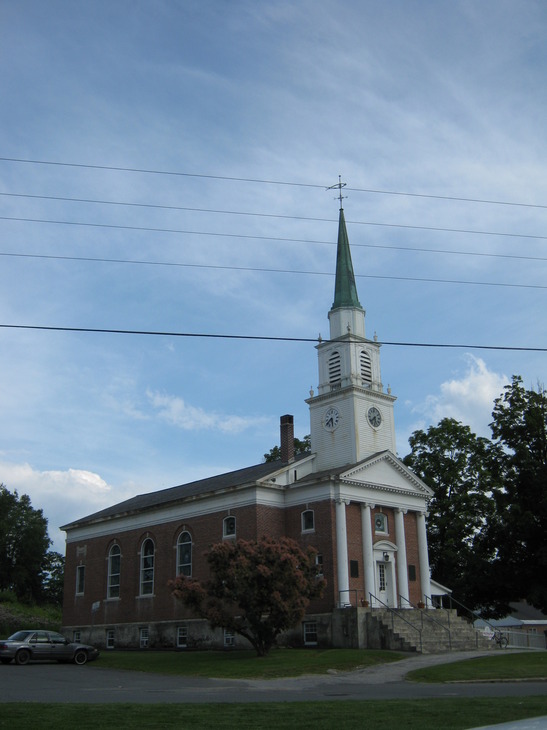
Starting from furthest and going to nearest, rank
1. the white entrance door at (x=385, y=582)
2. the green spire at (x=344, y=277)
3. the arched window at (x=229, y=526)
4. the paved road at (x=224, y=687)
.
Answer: the green spire at (x=344, y=277)
the arched window at (x=229, y=526)
the white entrance door at (x=385, y=582)
the paved road at (x=224, y=687)

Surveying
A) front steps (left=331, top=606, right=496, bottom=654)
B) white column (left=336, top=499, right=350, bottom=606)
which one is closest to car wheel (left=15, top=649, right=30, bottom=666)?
front steps (left=331, top=606, right=496, bottom=654)

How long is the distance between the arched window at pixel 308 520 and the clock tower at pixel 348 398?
369 cm

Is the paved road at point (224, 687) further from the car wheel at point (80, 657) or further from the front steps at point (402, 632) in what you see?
the front steps at point (402, 632)

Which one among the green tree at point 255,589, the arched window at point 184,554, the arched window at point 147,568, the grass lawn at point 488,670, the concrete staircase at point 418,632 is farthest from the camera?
the arched window at point 147,568

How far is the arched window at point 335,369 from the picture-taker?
1820 inches

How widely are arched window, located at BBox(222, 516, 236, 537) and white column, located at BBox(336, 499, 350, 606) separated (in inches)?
242

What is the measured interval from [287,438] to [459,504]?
46.4ft

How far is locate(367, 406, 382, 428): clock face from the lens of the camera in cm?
4528

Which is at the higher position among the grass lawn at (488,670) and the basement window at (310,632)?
the basement window at (310,632)

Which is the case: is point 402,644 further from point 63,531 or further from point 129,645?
point 63,531

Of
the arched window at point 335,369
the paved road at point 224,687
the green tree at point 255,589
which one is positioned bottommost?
the paved road at point 224,687

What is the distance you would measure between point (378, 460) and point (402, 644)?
11100 millimetres

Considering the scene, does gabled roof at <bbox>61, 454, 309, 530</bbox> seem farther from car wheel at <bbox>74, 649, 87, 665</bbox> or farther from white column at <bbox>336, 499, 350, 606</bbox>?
car wheel at <bbox>74, 649, 87, 665</bbox>

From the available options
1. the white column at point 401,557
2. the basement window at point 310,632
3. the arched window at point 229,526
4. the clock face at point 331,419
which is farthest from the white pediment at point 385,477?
the basement window at point 310,632
